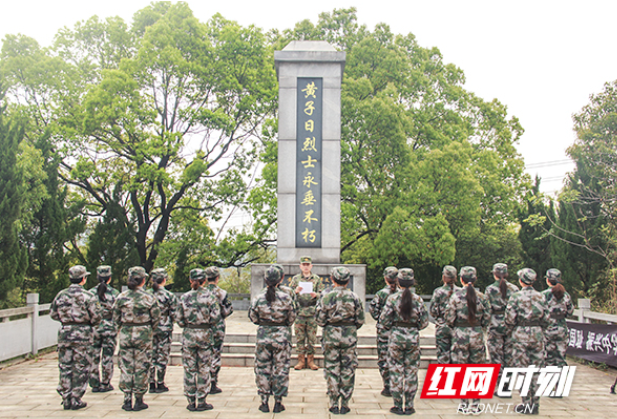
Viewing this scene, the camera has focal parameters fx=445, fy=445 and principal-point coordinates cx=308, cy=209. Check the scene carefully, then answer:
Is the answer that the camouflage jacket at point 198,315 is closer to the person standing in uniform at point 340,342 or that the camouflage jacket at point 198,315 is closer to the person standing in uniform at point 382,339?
the person standing in uniform at point 340,342

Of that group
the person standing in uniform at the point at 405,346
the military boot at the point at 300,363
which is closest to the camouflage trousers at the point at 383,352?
the person standing in uniform at the point at 405,346

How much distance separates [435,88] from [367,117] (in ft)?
11.5

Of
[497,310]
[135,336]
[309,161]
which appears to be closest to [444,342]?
[497,310]

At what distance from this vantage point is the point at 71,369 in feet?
15.7

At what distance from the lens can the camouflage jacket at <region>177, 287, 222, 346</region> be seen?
473 cm

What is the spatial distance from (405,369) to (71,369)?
3.55 meters

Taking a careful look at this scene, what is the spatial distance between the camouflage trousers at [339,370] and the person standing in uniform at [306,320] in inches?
68.9

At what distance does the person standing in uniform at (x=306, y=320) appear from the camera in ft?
20.9

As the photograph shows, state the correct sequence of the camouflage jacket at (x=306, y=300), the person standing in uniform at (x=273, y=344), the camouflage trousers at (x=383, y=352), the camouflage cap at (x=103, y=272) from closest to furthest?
the person standing in uniform at (x=273, y=344) → the camouflage trousers at (x=383, y=352) → the camouflage cap at (x=103, y=272) → the camouflage jacket at (x=306, y=300)

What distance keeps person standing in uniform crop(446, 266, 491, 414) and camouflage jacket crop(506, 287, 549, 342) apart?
0.34 metres

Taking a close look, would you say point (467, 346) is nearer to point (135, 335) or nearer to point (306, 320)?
point (306, 320)

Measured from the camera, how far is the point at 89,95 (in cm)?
1305

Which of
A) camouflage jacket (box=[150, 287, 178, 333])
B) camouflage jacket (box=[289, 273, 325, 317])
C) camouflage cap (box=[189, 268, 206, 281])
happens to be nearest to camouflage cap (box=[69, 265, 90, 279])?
camouflage jacket (box=[150, 287, 178, 333])

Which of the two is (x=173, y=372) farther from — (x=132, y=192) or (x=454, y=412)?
(x=132, y=192)
